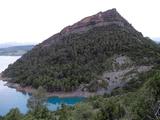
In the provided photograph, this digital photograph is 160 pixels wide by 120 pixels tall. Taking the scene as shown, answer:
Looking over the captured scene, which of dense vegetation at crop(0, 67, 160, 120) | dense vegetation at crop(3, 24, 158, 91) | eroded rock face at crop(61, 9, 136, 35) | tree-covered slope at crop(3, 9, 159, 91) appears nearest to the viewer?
dense vegetation at crop(0, 67, 160, 120)

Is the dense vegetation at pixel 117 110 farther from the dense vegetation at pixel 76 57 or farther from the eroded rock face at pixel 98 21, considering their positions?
the eroded rock face at pixel 98 21

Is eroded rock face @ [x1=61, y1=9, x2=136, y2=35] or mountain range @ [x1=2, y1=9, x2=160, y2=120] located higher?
eroded rock face @ [x1=61, y1=9, x2=136, y2=35]

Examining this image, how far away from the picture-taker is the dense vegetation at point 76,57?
96025 mm

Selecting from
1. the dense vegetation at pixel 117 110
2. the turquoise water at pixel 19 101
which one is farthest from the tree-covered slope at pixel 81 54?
the dense vegetation at pixel 117 110

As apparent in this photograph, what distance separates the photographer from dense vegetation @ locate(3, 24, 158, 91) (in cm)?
9603

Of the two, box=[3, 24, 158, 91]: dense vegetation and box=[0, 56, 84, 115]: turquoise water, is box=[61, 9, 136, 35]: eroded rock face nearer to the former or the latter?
box=[3, 24, 158, 91]: dense vegetation

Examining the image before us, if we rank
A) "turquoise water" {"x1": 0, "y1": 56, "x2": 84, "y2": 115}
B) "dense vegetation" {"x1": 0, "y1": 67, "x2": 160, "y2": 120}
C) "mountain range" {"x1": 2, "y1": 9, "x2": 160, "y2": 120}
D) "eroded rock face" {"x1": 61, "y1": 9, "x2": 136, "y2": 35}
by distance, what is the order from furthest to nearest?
"eroded rock face" {"x1": 61, "y1": 9, "x2": 136, "y2": 35}, "mountain range" {"x1": 2, "y1": 9, "x2": 160, "y2": 120}, "turquoise water" {"x1": 0, "y1": 56, "x2": 84, "y2": 115}, "dense vegetation" {"x1": 0, "y1": 67, "x2": 160, "y2": 120}

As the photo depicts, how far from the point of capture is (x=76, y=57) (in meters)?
108

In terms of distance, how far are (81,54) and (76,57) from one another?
2.56m

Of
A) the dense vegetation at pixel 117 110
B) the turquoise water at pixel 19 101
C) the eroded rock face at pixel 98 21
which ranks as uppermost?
the eroded rock face at pixel 98 21

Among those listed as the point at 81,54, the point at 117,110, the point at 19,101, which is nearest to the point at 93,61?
the point at 81,54

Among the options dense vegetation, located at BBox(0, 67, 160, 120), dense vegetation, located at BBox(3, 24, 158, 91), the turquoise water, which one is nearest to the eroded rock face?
dense vegetation, located at BBox(3, 24, 158, 91)

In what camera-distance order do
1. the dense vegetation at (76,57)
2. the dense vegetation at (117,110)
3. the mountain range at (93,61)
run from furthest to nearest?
the dense vegetation at (76,57)
the mountain range at (93,61)
the dense vegetation at (117,110)

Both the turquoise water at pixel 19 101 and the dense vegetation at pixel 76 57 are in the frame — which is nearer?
the turquoise water at pixel 19 101
